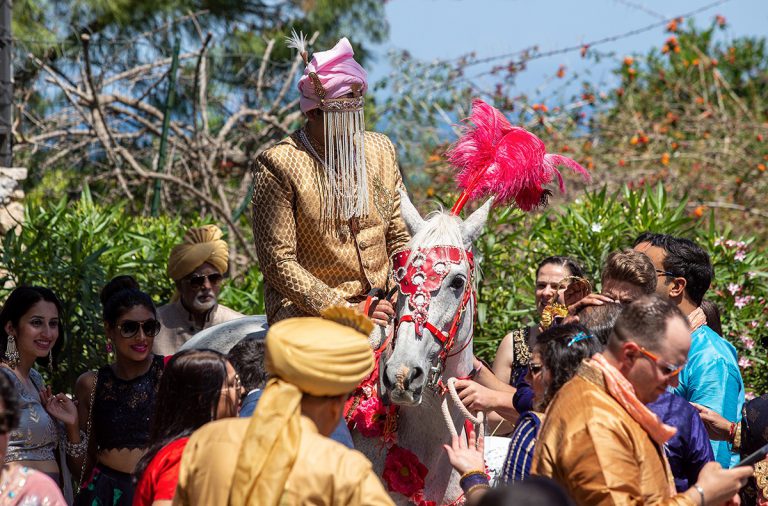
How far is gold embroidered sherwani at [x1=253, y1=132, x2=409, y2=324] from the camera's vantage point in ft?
16.6

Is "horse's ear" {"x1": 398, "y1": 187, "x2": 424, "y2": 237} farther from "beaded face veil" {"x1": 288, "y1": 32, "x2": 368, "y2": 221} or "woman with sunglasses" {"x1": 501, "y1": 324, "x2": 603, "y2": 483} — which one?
"woman with sunglasses" {"x1": 501, "y1": 324, "x2": 603, "y2": 483}

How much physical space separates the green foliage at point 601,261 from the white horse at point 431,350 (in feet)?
8.67

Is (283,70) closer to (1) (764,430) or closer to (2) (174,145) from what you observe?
(2) (174,145)

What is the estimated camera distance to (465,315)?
466 cm

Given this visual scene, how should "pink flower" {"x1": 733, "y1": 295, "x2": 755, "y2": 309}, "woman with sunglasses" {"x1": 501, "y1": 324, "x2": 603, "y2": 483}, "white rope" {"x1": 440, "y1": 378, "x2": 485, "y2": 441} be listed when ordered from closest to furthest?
1. "woman with sunglasses" {"x1": 501, "y1": 324, "x2": 603, "y2": 483}
2. "white rope" {"x1": 440, "y1": 378, "x2": 485, "y2": 441}
3. "pink flower" {"x1": 733, "y1": 295, "x2": 755, "y2": 309}

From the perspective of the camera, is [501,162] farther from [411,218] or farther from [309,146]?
[309,146]

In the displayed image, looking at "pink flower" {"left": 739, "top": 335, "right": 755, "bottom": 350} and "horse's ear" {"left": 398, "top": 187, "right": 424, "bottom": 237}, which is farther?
"pink flower" {"left": 739, "top": 335, "right": 755, "bottom": 350}

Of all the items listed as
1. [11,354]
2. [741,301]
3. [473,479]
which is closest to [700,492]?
[473,479]

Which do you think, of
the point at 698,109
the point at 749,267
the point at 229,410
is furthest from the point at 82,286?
the point at 698,109

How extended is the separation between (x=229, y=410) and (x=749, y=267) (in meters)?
5.05

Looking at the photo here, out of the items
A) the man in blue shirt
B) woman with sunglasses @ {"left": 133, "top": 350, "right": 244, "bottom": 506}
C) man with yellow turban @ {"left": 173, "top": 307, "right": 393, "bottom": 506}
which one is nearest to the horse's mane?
the man in blue shirt

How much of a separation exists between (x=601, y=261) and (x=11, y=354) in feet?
13.6

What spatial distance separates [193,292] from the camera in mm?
6645

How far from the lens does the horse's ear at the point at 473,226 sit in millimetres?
4715
